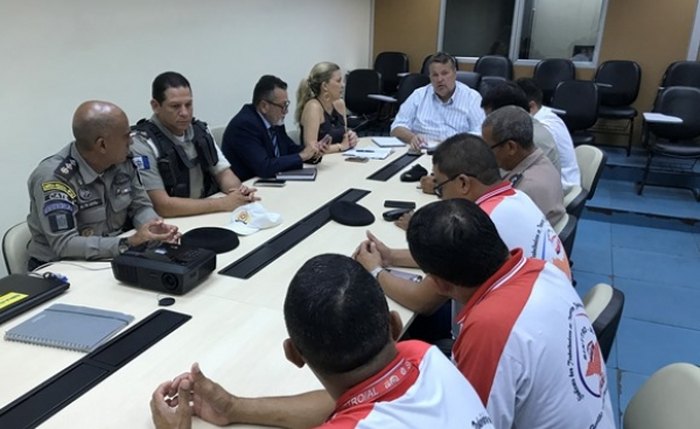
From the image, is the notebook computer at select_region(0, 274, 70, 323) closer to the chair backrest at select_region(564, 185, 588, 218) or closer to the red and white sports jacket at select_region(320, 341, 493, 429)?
Answer: the red and white sports jacket at select_region(320, 341, 493, 429)

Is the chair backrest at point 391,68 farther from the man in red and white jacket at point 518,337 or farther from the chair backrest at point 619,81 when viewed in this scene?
the man in red and white jacket at point 518,337

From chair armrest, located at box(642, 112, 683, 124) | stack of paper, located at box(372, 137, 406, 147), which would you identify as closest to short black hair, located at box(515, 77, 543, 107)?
stack of paper, located at box(372, 137, 406, 147)

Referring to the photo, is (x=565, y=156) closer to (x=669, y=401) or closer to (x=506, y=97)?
(x=506, y=97)

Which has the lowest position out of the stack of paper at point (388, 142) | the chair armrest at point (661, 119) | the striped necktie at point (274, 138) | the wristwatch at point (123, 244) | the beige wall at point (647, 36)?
the stack of paper at point (388, 142)

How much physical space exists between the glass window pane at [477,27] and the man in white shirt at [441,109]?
135 inches

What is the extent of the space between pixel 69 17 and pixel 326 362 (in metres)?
3.10

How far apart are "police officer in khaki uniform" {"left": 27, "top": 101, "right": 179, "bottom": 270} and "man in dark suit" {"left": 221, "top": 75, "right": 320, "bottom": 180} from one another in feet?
2.86

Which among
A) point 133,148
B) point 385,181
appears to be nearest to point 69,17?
point 133,148

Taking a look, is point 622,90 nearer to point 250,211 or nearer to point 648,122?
point 648,122

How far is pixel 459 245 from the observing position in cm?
A: 118

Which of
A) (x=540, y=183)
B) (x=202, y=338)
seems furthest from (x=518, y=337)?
(x=540, y=183)

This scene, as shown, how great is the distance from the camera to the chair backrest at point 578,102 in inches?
220

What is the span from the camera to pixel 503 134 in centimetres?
220

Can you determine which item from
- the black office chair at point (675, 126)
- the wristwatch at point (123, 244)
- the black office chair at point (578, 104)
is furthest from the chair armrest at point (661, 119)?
the wristwatch at point (123, 244)
